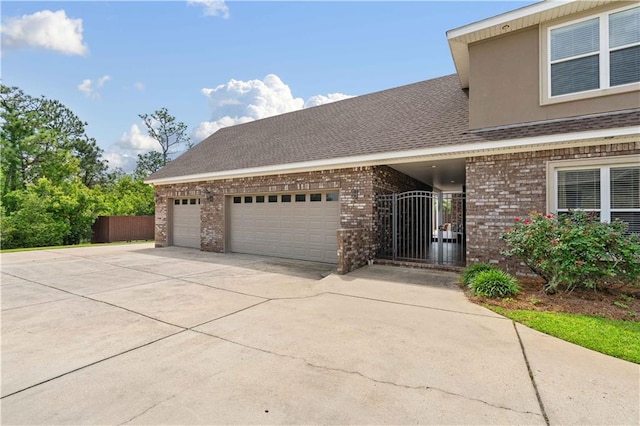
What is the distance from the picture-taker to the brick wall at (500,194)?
6.66m

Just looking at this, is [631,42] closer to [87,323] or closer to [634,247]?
[634,247]

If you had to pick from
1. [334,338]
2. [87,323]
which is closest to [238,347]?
[334,338]

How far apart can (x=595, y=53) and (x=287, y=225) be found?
8.90 metres

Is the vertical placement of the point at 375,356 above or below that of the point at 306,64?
below

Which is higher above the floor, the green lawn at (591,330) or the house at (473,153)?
the house at (473,153)

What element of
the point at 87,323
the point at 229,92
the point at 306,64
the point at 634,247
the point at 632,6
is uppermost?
the point at 229,92

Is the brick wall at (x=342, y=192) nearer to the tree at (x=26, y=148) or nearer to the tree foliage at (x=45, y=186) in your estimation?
the tree foliage at (x=45, y=186)

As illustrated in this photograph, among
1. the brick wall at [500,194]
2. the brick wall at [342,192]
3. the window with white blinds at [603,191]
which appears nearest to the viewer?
the window with white blinds at [603,191]

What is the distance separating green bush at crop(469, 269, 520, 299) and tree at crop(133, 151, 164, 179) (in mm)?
36833

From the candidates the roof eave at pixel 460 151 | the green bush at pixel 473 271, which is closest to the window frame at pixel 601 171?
the roof eave at pixel 460 151

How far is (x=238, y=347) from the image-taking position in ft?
12.0

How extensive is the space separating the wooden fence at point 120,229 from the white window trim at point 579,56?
864 inches

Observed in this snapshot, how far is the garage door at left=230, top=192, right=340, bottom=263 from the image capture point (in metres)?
9.88

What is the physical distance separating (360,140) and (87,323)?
7800 millimetres
